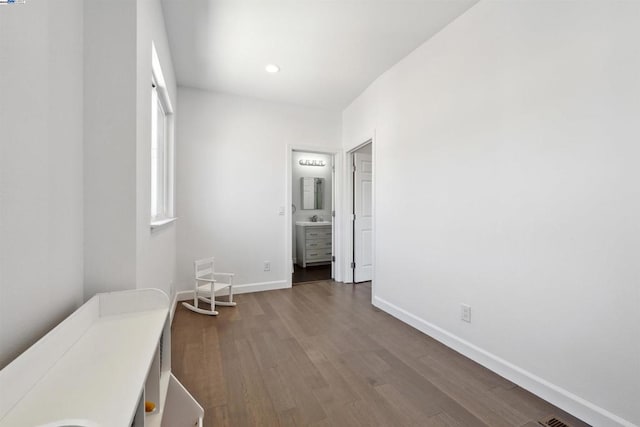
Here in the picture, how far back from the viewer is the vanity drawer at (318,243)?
5211 mm

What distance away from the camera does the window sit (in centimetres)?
229

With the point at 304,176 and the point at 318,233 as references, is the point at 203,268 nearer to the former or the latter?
the point at 318,233

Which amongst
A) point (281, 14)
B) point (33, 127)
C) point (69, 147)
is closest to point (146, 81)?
point (69, 147)

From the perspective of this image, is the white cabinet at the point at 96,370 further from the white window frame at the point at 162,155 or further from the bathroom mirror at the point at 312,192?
the bathroom mirror at the point at 312,192

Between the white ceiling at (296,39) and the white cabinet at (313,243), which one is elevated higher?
the white ceiling at (296,39)

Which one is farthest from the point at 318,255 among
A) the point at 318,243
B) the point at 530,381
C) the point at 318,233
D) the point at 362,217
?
the point at 530,381

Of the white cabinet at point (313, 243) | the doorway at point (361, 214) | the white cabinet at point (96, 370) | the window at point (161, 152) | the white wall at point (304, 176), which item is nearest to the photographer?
the white cabinet at point (96, 370)

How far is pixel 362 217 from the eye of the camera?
414 cm

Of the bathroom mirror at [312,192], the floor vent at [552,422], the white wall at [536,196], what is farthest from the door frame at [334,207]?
the floor vent at [552,422]

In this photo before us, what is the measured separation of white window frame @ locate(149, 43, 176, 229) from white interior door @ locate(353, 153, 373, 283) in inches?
93.5

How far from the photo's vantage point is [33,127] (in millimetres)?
882

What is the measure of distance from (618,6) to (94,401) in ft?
8.24

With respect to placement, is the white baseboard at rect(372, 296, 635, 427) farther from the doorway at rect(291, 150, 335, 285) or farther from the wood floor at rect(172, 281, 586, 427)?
the doorway at rect(291, 150, 335, 285)

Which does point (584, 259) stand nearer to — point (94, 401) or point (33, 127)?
point (94, 401)
